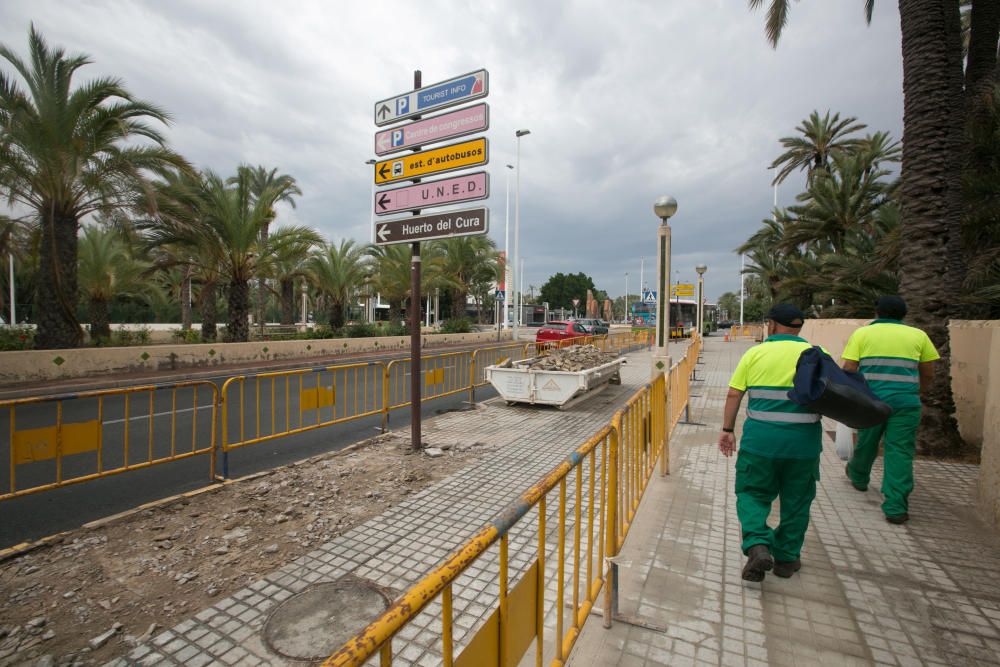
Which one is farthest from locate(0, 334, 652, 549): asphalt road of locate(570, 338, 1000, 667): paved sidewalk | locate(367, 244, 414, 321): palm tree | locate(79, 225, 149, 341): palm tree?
locate(367, 244, 414, 321): palm tree

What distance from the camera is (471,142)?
6.02 meters

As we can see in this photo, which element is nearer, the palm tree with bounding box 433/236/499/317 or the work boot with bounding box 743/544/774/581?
the work boot with bounding box 743/544/774/581

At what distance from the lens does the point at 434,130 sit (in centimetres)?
625

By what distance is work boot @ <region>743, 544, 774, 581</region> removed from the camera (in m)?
3.07

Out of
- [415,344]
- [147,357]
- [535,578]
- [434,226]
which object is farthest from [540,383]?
[147,357]

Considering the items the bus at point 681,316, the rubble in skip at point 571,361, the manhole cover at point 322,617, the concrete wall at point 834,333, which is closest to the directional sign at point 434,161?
the rubble in skip at point 571,361

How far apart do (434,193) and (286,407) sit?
365cm

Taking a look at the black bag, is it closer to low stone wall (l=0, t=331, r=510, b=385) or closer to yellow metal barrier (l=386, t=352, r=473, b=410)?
yellow metal barrier (l=386, t=352, r=473, b=410)

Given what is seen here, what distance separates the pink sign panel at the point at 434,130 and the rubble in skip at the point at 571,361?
4.59m

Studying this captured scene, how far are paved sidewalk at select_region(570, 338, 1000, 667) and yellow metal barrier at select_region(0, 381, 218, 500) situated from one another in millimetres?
4341

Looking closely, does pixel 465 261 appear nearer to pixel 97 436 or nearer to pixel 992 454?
pixel 97 436

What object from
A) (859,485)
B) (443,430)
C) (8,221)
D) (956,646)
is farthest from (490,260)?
(956,646)

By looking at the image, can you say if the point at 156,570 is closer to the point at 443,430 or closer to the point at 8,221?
the point at 443,430

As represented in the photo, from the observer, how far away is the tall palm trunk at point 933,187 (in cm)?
582
